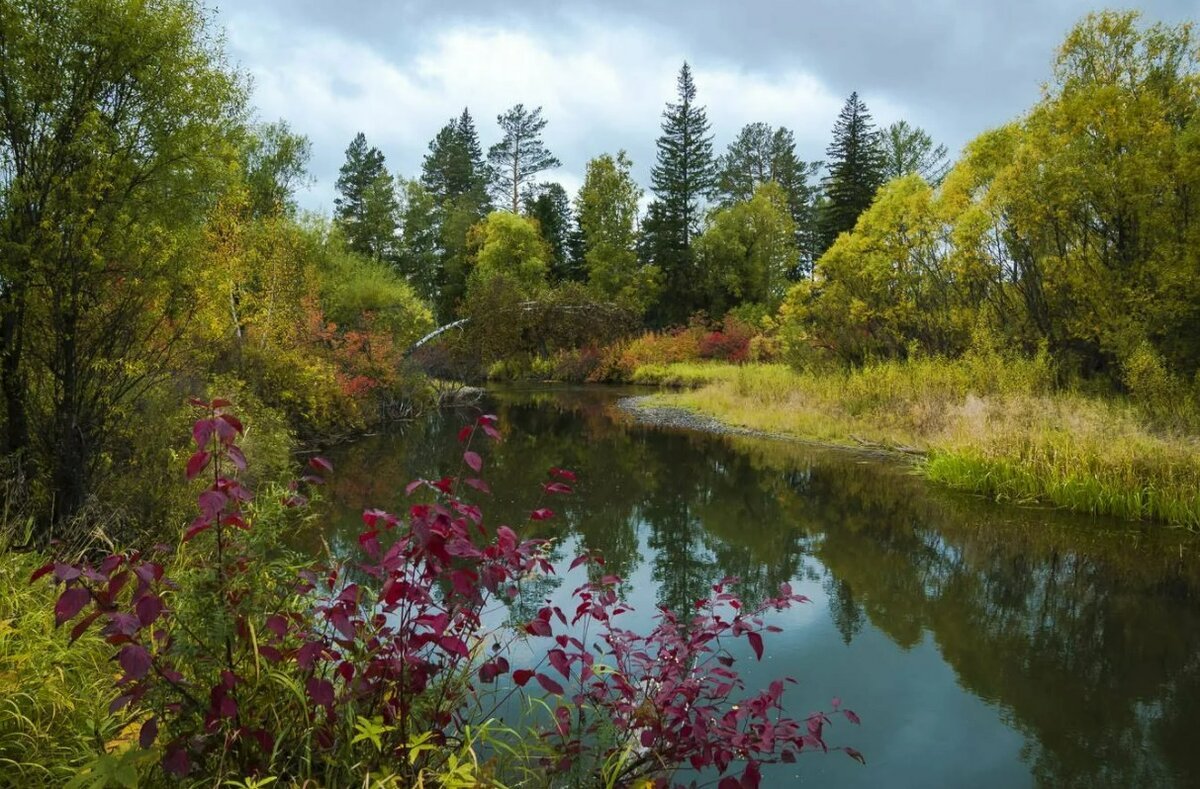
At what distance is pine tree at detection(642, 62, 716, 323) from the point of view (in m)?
42.1

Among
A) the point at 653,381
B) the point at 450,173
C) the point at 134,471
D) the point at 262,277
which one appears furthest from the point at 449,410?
the point at 450,173

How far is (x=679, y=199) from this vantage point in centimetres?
4369

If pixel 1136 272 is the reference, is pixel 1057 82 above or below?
above

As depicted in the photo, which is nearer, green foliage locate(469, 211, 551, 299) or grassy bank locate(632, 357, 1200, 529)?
grassy bank locate(632, 357, 1200, 529)

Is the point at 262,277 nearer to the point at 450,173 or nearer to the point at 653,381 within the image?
the point at 653,381

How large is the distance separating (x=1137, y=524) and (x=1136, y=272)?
19.2 ft

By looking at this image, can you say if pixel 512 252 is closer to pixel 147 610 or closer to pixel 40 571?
pixel 40 571

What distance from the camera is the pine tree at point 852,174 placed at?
113 feet

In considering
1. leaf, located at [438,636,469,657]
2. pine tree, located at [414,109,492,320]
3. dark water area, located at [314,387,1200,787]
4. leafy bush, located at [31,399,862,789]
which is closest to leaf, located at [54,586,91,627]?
leafy bush, located at [31,399,862,789]

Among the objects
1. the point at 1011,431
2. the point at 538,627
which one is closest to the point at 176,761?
the point at 538,627

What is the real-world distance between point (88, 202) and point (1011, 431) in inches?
423

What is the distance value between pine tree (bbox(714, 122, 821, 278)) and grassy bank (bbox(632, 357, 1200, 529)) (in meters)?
34.6

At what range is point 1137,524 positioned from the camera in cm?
781

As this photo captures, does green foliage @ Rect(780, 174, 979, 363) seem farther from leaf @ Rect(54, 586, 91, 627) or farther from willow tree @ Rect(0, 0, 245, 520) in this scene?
leaf @ Rect(54, 586, 91, 627)
